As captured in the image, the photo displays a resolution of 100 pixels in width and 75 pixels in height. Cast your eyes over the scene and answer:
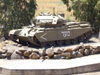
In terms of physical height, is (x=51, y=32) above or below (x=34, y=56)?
above

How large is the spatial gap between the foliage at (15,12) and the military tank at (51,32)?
20.5ft

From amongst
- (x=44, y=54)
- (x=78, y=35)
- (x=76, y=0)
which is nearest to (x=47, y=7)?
(x=76, y=0)

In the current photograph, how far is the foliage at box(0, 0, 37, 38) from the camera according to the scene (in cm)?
2341

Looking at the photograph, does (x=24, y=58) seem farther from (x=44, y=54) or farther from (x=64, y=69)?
(x=64, y=69)

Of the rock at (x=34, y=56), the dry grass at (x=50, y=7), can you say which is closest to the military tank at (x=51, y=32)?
the rock at (x=34, y=56)

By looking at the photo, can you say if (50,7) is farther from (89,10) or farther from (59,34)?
(59,34)

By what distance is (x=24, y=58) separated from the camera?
13.4m

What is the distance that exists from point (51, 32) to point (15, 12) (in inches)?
326

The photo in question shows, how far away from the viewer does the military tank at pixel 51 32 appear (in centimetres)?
1645

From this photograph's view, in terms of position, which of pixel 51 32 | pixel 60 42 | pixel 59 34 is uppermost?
pixel 51 32

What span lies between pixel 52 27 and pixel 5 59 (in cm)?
555

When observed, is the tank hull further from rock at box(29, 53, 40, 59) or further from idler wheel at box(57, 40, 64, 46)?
rock at box(29, 53, 40, 59)

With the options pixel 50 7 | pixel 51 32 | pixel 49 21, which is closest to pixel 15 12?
pixel 49 21

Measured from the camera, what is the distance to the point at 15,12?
2364 cm
